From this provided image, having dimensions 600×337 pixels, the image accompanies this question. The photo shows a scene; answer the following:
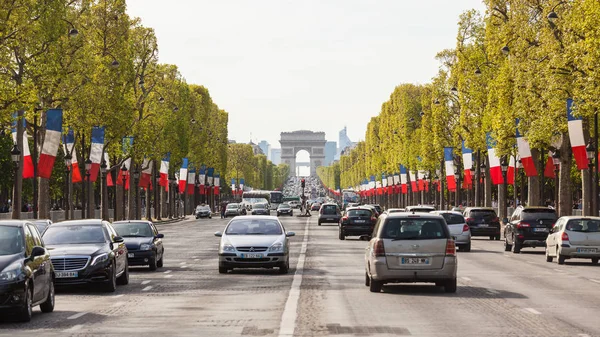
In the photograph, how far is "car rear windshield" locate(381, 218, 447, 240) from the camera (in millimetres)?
23422

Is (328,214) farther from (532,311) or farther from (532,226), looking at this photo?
(532,311)

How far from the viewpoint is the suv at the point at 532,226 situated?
142 ft

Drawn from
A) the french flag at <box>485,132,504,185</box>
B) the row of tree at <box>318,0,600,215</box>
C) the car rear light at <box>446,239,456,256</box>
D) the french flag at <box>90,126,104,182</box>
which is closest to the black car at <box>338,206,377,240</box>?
the row of tree at <box>318,0,600,215</box>

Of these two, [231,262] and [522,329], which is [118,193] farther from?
[522,329]

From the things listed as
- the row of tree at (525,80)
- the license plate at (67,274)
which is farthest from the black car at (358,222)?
the license plate at (67,274)

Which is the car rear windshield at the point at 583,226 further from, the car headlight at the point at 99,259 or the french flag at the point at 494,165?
the french flag at the point at 494,165

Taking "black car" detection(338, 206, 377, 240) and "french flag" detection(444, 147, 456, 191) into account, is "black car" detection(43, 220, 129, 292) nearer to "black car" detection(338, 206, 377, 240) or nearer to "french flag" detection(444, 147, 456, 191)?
"black car" detection(338, 206, 377, 240)

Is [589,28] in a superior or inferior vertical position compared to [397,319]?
superior

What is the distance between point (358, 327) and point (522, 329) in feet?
7.15

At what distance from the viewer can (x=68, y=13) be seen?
61.3 m

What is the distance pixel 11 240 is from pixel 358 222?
3831 cm

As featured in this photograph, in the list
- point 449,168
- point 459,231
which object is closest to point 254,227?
point 459,231

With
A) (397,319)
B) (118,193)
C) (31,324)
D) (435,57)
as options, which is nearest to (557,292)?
(397,319)

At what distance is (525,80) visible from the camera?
5425cm
